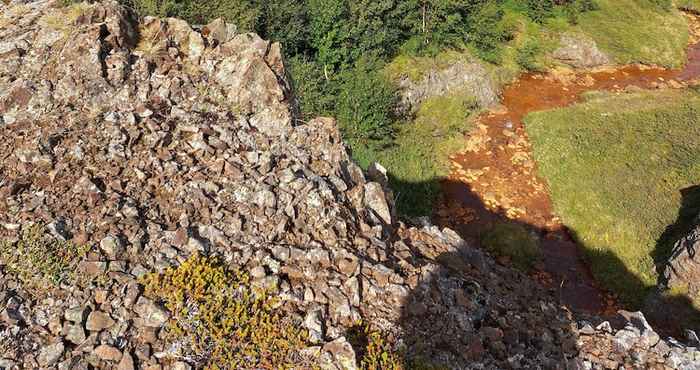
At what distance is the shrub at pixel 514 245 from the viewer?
24125 millimetres

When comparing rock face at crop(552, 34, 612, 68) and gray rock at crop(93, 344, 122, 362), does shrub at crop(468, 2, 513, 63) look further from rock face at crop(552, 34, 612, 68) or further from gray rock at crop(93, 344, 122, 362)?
gray rock at crop(93, 344, 122, 362)

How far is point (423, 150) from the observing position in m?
31.5

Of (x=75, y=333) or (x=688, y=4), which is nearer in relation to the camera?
(x=75, y=333)

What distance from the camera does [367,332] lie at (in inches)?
376

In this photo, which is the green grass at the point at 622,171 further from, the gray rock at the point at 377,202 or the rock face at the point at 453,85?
the gray rock at the point at 377,202

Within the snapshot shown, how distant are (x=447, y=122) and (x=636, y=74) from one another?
67.9 ft

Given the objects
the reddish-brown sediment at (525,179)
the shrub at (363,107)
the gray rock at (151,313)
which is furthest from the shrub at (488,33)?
the gray rock at (151,313)

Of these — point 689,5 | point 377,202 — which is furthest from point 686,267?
point 689,5

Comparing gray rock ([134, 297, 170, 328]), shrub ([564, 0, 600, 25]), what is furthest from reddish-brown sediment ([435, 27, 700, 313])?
gray rock ([134, 297, 170, 328])

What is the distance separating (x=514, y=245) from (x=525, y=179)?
7670 millimetres

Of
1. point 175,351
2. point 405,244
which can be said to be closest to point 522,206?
point 405,244

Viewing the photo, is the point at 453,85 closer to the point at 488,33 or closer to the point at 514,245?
the point at 488,33

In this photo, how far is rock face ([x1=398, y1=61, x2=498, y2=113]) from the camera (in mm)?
35031

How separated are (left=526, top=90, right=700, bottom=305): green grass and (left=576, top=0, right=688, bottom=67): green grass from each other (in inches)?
302
